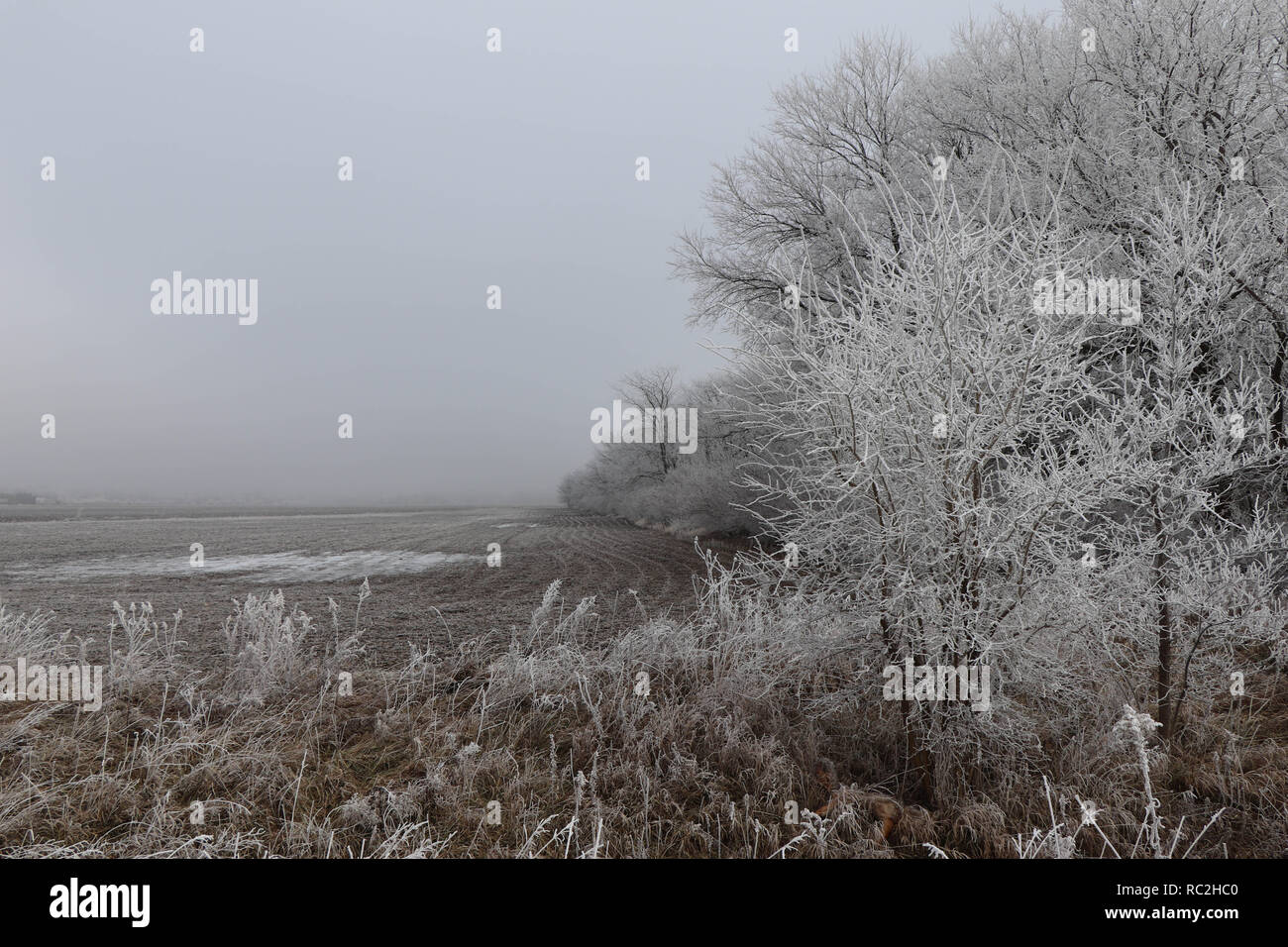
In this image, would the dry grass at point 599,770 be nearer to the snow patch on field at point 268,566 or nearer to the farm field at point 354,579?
the farm field at point 354,579

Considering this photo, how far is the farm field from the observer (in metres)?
8.60

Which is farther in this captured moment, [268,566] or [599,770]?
[268,566]

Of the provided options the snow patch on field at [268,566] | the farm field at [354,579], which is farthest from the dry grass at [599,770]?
the snow patch on field at [268,566]

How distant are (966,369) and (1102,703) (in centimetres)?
276

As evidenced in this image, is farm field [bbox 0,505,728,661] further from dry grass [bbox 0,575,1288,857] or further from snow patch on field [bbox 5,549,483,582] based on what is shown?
dry grass [bbox 0,575,1288,857]

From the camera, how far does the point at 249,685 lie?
468cm

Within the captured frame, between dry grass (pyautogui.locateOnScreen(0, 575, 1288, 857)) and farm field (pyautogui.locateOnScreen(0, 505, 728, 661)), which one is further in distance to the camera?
farm field (pyautogui.locateOnScreen(0, 505, 728, 661))

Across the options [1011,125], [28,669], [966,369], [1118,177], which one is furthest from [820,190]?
[28,669]

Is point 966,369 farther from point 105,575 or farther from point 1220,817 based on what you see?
point 105,575

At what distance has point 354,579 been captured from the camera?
13648 mm

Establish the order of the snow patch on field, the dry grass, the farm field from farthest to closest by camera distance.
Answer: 1. the snow patch on field
2. the farm field
3. the dry grass

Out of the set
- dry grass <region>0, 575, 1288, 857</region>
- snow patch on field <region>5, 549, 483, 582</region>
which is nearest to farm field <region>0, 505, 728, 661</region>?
snow patch on field <region>5, 549, 483, 582</region>

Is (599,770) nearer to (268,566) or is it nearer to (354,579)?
(354,579)

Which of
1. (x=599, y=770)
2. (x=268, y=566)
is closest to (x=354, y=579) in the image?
(x=268, y=566)
